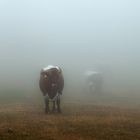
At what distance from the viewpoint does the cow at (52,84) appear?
3281 cm

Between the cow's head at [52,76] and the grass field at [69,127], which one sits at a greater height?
the cow's head at [52,76]

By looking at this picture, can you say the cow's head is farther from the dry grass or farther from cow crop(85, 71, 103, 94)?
cow crop(85, 71, 103, 94)

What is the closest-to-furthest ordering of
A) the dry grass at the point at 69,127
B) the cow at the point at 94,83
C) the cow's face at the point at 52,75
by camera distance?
the dry grass at the point at 69,127 → the cow's face at the point at 52,75 → the cow at the point at 94,83

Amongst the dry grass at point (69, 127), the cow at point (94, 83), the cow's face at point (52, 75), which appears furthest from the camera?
the cow at point (94, 83)

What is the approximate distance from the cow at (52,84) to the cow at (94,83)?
23.9m

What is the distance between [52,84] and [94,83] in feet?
89.7

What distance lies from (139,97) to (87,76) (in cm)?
1314

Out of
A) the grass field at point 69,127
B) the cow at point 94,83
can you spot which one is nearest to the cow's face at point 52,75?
the grass field at point 69,127

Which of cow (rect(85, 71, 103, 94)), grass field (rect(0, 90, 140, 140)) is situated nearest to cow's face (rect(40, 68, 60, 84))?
grass field (rect(0, 90, 140, 140))

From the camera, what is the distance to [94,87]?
59156 mm

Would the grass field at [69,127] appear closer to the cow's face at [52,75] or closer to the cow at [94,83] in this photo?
the cow's face at [52,75]

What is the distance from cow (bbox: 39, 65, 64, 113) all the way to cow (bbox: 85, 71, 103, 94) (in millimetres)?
23946

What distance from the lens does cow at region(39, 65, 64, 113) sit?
32.8 metres

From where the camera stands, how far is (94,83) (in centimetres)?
5994
